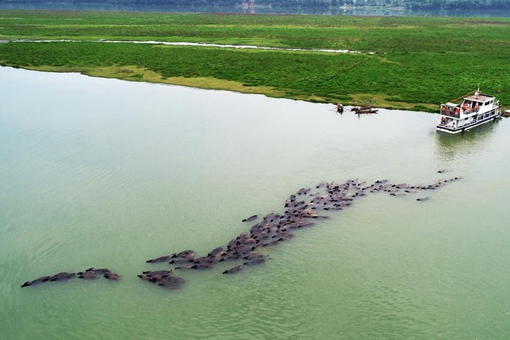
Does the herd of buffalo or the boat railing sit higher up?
the boat railing

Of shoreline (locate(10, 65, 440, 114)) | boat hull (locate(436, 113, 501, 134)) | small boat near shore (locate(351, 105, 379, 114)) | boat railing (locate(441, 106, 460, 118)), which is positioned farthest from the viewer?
shoreline (locate(10, 65, 440, 114))

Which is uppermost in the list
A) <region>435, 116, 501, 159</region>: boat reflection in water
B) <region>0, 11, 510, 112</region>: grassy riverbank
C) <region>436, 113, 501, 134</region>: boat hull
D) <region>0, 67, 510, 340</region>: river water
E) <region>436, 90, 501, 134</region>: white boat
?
<region>0, 11, 510, 112</region>: grassy riverbank

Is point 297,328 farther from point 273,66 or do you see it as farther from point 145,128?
point 273,66

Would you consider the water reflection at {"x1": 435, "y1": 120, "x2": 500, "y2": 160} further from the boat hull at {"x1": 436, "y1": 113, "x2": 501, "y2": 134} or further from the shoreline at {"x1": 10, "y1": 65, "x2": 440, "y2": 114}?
the shoreline at {"x1": 10, "y1": 65, "x2": 440, "y2": 114}

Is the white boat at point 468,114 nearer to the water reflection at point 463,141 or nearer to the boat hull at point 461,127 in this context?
the boat hull at point 461,127

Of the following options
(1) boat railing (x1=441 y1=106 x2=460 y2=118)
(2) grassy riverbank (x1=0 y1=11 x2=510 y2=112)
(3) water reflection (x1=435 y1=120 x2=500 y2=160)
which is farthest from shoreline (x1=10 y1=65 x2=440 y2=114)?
(3) water reflection (x1=435 y1=120 x2=500 y2=160)

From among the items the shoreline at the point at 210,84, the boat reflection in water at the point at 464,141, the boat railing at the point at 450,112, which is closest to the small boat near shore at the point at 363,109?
the shoreline at the point at 210,84

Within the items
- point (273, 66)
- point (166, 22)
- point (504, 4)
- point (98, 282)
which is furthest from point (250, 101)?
point (504, 4)
